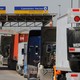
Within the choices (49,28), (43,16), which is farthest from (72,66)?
(43,16)

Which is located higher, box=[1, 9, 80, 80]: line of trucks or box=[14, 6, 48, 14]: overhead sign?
box=[14, 6, 48, 14]: overhead sign

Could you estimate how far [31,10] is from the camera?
177 feet

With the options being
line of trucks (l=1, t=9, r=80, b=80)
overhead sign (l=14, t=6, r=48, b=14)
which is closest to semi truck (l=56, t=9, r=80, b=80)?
line of trucks (l=1, t=9, r=80, b=80)

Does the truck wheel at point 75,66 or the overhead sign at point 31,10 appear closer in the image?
the truck wheel at point 75,66

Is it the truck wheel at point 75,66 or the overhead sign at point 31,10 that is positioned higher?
the overhead sign at point 31,10

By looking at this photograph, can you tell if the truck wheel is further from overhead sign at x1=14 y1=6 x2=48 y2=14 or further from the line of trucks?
overhead sign at x1=14 y1=6 x2=48 y2=14

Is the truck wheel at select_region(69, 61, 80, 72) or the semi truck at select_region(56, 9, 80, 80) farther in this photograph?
the truck wheel at select_region(69, 61, 80, 72)

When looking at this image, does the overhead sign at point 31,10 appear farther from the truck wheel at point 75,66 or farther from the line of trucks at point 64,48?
the truck wheel at point 75,66

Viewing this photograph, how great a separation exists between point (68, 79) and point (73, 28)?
5.04ft

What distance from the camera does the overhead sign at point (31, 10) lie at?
53.7m

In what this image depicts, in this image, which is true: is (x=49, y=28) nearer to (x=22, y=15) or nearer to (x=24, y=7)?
(x=22, y=15)

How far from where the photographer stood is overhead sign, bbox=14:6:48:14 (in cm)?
5372

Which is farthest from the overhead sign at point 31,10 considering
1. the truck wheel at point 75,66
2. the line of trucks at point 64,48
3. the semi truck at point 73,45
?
the truck wheel at point 75,66

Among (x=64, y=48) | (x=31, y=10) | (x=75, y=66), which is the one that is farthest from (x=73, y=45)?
(x=31, y=10)
